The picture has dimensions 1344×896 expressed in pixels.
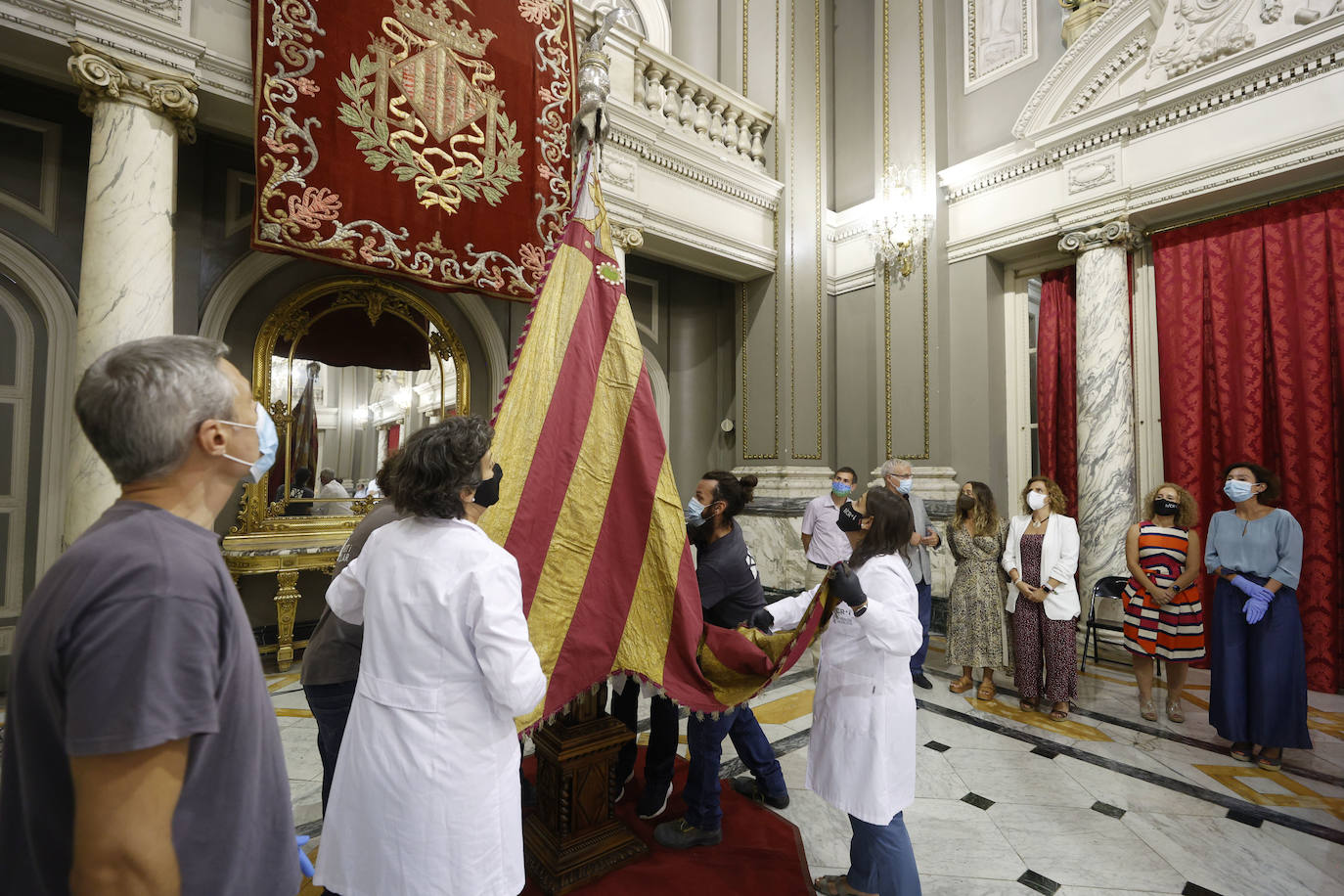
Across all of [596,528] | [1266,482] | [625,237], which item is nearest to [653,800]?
[596,528]

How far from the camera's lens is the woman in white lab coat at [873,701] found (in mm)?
1820

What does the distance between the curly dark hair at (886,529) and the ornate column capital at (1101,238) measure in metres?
4.32

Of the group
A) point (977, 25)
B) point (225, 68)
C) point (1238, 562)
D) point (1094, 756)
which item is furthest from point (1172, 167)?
point (225, 68)

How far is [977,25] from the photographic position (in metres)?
5.80

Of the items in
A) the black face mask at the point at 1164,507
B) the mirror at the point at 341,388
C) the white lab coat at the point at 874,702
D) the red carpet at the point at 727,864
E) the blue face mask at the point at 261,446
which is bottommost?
the red carpet at the point at 727,864

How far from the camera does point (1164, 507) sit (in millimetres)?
3666

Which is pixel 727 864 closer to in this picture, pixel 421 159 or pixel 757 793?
pixel 757 793

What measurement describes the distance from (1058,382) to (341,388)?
19.4 ft

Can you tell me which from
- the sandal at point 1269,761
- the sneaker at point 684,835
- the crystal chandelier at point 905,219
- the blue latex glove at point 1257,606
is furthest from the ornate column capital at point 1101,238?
the sneaker at point 684,835

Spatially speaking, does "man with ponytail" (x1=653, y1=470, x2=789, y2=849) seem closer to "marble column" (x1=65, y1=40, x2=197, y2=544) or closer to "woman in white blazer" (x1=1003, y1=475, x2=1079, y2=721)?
"woman in white blazer" (x1=1003, y1=475, x2=1079, y2=721)

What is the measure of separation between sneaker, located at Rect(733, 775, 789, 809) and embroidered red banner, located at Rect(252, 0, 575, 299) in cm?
328

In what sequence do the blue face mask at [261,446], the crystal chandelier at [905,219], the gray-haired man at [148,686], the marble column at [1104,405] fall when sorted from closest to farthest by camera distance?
the gray-haired man at [148,686], the blue face mask at [261,446], the marble column at [1104,405], the crystal chandelier at [905,219]

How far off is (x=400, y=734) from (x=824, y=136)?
22.7ft

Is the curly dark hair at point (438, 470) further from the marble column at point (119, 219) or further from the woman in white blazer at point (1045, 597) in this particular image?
the woman in white blazer at point (1045, 597)
